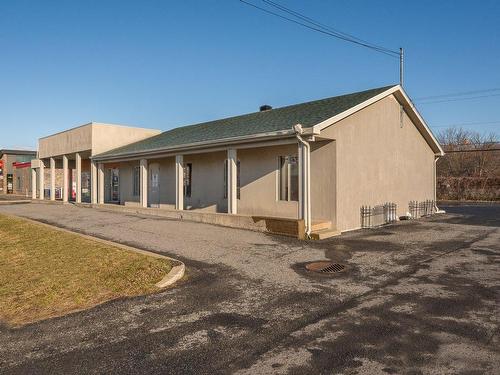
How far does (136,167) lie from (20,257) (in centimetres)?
1295

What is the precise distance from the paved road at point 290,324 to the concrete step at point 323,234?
2174 mm

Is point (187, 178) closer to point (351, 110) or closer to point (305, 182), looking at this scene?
point (305, 182)

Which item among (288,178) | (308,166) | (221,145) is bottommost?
(288,178)

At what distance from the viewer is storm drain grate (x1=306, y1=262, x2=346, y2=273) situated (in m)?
7.00

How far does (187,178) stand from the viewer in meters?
17.8

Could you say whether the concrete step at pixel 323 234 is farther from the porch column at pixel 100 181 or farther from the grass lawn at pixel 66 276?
the porch column at pixel 100 181

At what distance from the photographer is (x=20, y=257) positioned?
9.16 m

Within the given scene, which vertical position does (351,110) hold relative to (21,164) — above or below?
below

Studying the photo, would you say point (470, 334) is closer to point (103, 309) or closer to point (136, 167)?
point (103, 309)

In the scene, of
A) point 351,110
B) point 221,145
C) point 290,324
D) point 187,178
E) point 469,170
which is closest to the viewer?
point 290,324

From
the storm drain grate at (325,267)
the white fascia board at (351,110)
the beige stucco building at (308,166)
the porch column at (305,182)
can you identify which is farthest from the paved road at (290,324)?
the white fascia board at (351,110)

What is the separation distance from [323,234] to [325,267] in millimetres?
3486

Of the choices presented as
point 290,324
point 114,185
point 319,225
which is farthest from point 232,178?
point 114,185

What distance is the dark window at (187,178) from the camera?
17609 millimetres
